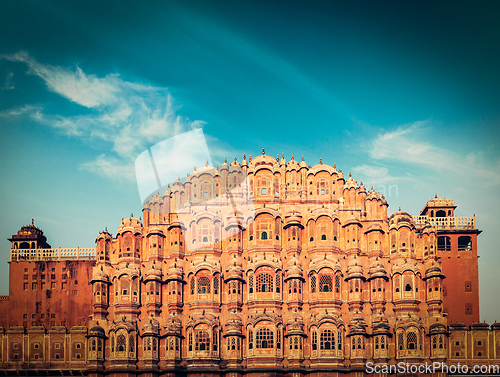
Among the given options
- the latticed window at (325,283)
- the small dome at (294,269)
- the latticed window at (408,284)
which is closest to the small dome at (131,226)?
the small dome at (294,269)

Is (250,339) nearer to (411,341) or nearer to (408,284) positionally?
(411,341)

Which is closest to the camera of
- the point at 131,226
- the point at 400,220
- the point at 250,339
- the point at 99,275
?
the point at 250,339

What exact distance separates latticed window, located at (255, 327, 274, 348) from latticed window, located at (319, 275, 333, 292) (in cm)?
660

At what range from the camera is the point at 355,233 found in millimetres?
62688

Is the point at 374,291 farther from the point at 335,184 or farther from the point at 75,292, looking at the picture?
the point at 75,292

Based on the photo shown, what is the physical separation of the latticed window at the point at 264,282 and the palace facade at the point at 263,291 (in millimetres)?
97

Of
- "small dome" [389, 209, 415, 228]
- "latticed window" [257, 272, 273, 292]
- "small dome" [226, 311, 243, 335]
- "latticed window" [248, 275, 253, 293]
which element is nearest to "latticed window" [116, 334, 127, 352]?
"small dome" [226, 311, 243, 335]

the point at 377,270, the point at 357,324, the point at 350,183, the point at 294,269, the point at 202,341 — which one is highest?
the point at 350,183

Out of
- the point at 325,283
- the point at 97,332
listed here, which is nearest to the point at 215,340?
the point at 97,332

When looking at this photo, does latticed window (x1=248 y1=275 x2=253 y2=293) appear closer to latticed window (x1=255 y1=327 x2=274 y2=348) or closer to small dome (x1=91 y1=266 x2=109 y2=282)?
latticed window (x1=255 y1=327 x2=274 y2=348)

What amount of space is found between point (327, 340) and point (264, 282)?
8.05 m

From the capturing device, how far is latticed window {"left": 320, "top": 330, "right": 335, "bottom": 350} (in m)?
59.4

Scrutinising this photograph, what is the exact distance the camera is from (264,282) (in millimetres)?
61281

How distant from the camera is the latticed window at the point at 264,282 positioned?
61125 mm
